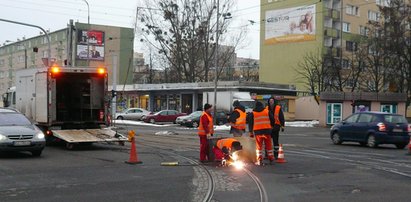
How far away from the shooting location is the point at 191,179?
11.2m

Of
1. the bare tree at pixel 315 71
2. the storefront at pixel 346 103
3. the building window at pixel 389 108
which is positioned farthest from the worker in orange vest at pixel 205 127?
the bare tree at pixel 315 71

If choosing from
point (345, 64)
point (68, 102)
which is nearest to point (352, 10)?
point (345, 64)

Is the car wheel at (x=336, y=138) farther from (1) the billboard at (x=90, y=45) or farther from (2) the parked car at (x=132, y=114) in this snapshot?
(2) the parked car at (x=132, y=114)

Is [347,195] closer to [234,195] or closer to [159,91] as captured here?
[234,195]

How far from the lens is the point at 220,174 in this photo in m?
12.2

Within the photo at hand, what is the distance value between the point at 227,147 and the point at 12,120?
6.80 metres

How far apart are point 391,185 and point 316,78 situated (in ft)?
166

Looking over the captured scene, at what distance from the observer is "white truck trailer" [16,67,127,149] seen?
60.8ft

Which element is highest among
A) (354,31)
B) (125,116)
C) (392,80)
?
(354,31)

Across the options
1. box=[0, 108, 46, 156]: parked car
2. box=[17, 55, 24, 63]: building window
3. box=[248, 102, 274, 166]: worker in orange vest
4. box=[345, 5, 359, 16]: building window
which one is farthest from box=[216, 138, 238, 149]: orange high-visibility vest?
box=[17, 55, 24, 63]: building window

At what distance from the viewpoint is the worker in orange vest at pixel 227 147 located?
547 inches

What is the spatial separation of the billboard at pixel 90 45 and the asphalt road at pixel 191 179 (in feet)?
96.5

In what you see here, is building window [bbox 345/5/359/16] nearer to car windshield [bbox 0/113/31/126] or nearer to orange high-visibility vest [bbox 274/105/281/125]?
orange high-visibility vest [bbox 274/105/281/125]

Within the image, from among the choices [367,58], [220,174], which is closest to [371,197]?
[220,174]
